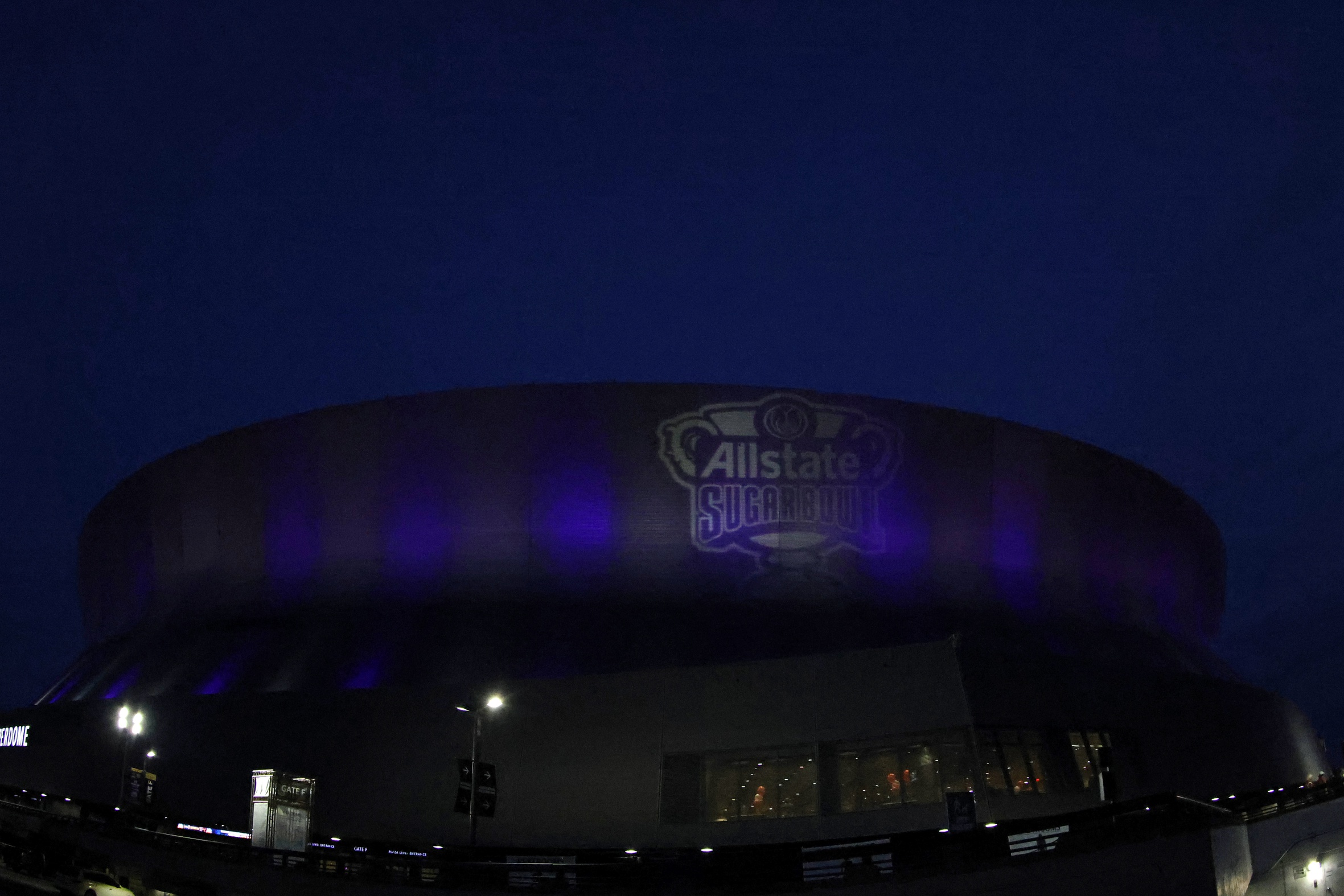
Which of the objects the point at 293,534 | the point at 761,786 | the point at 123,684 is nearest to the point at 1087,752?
the point at 761,786

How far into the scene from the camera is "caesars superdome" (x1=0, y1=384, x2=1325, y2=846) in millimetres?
25156

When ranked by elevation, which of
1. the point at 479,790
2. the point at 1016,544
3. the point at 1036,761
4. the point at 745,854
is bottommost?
the point at 745,854

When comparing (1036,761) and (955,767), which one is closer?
(955,767)

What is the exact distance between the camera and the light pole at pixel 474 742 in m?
23.3

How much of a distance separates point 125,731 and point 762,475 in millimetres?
17417

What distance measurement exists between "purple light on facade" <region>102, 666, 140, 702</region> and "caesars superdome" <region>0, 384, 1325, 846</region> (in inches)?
7.9

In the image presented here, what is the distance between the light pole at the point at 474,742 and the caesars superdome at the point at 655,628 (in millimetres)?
324

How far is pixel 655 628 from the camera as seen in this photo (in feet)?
101

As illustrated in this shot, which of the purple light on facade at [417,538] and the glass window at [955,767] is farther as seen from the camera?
the purple light on facade at [417,538]

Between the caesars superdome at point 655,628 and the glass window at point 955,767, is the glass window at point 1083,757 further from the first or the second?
the glass window at point 955,767

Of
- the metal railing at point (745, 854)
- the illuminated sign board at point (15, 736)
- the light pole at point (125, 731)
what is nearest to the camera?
the metal railing at point (745, 854)

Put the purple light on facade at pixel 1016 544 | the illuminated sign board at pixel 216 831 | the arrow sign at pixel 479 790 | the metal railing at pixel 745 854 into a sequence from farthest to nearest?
the purple light on facade at pixel 1016 544, the arrow sign at pixel 479 790, the illuminated sign board at pixel 216 831, the metal railing at pixel 745 854

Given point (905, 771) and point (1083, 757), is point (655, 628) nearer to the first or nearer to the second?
point (905, 771)

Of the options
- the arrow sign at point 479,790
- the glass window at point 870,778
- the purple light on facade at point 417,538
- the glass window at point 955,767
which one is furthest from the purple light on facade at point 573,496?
the glass window at point 955,767
